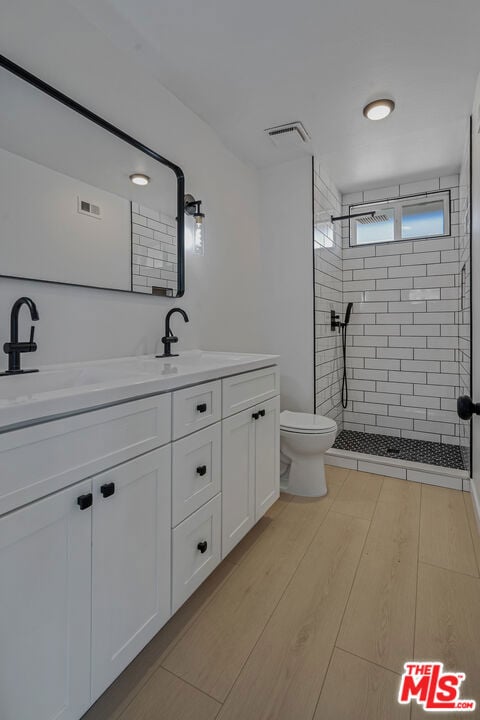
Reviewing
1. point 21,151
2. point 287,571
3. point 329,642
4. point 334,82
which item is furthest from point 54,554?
point 334,82

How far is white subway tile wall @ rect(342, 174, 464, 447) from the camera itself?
3006mm

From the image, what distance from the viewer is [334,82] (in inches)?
72.9

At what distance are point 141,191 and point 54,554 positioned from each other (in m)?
1.59

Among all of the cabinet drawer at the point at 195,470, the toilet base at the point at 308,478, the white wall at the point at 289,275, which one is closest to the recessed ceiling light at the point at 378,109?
the white wall at the point at 289,275

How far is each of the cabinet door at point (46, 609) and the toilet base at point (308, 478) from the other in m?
1.61

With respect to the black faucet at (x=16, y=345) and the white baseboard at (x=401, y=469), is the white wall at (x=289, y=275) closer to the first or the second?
the white baseboard at (x=401, y=469)

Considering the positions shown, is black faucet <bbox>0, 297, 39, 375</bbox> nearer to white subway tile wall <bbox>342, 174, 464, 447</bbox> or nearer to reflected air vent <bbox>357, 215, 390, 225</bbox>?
white subway tile wall <bbox>342, 174, 464, 447</bbox>

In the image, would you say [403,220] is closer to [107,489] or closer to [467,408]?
[467,408]

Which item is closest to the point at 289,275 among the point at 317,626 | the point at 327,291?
the point at 327,291

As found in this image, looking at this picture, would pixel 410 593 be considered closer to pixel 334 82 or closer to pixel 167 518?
pixel 167 518

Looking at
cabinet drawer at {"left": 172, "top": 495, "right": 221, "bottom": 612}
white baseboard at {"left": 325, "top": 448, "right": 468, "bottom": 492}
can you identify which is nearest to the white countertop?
cabinet drawer at {"left": 172, "top": 495, "right": 221, "bottom": 612}

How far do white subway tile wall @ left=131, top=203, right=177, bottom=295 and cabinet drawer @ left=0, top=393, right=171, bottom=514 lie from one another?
0.86m

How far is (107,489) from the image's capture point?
920 mm

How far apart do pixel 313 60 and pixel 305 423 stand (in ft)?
6.62
